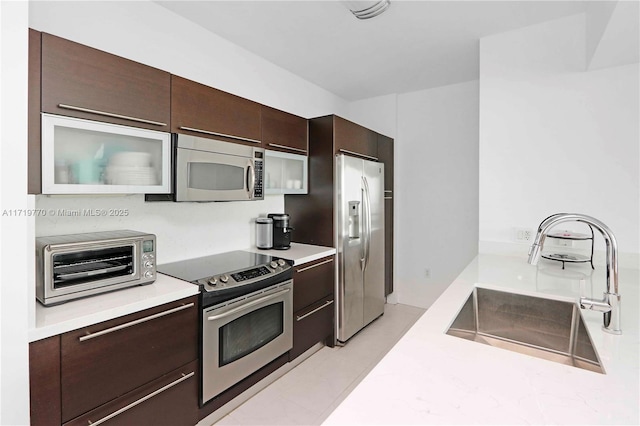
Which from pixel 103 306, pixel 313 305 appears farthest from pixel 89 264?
pixel 313 305

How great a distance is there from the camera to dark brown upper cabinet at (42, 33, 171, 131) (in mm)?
1396

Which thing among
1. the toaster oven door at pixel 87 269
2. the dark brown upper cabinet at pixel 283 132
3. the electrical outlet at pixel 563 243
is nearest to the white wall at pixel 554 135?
the electrical outlet at pixel 563 243

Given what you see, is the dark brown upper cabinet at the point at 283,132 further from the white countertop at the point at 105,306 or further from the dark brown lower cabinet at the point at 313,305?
the white countertop at the point at 105,306

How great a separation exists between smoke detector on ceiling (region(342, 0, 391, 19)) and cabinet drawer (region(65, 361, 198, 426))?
90.0 inches

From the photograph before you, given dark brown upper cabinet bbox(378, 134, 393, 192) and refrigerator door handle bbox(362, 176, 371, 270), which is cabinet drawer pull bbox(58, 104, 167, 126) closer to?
refrigerator door handle bbox(362, 176, 371, 270)

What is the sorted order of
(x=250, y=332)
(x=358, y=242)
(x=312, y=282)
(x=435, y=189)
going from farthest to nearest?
1. (x=435, y=189)
2. (x=358, y=242)
3. (x=312, y=282)
4. (x=250, y=332)

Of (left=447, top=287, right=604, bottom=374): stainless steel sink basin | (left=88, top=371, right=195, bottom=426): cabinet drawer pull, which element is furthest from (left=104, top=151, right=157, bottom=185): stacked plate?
(left=447, top=287, right=604, bottom=374): stainless steel sink basin

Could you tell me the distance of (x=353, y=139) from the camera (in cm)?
308

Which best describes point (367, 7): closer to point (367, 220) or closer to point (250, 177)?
point (250, 177)

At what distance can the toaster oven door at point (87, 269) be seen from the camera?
53.7 inches

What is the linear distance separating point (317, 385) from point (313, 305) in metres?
0.58

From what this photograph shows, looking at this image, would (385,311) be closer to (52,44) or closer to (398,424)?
(398,424)

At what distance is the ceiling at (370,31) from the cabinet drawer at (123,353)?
1948mm

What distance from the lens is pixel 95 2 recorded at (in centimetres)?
181
